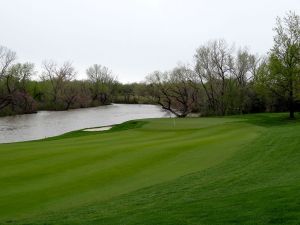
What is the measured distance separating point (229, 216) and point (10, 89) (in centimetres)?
8642

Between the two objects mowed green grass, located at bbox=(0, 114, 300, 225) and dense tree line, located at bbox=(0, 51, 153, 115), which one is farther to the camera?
dense tree line, located at bbox=(0, 51, 153, 115)

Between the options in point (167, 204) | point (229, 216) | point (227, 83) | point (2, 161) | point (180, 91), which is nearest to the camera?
point (229, 216)

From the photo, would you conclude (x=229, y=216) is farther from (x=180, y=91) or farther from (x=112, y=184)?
(x=180, y=91)

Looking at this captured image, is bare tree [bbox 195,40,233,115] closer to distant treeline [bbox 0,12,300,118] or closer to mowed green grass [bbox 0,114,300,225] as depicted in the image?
distant treeline [bbox 0,12,300,118]

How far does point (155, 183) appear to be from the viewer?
1238 cm

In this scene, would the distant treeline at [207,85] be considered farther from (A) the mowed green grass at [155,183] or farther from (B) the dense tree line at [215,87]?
(A) the mowed green grass at [155,183]

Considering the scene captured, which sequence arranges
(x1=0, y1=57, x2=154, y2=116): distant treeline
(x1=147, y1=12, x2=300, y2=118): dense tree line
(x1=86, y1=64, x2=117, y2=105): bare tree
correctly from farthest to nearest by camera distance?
(x1=86, y1=64, x2=117, y2=105): bare tree < (x1=0, y1=57, x2=154, y2=116): distant treeline < (x1=147, y1=12, x2=300, y2=118): dense tree line

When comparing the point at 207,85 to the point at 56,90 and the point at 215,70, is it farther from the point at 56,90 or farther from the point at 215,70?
the point at 56,90

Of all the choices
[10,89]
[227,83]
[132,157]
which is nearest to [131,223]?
[132,157]

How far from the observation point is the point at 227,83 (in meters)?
60.6

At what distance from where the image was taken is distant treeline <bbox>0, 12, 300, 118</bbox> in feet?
130

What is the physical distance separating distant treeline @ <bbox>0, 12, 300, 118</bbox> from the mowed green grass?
71.3 ft

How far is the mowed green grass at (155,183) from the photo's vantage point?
8.02 m

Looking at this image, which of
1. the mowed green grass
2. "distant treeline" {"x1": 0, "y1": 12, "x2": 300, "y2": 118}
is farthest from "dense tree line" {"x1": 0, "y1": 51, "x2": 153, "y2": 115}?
the mowed green grass
